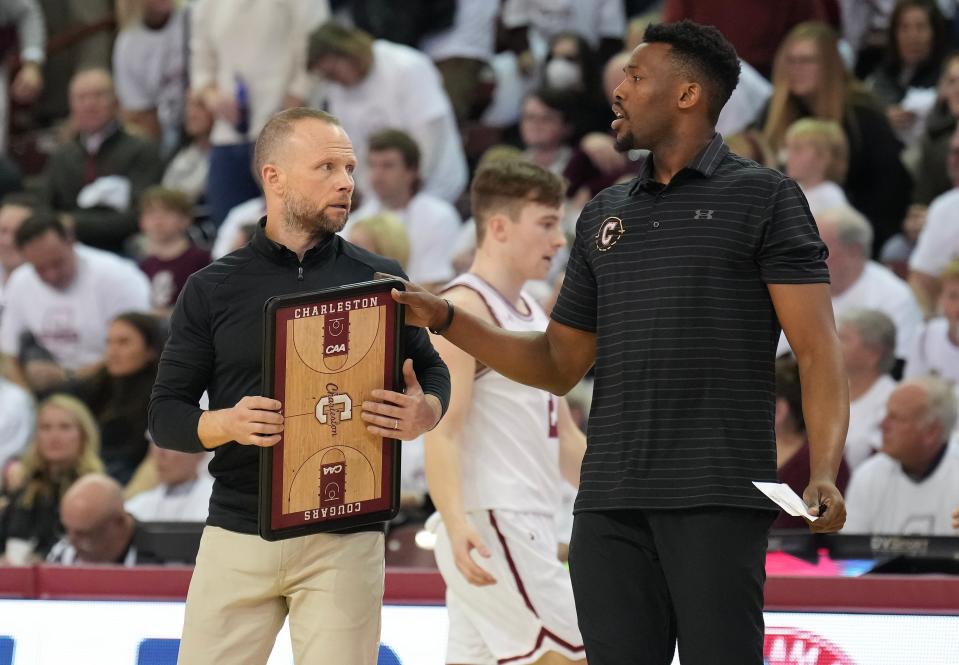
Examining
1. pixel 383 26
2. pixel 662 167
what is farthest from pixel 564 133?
pixel 662 167

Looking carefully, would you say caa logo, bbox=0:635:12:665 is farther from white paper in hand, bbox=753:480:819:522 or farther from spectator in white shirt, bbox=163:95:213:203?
spectator in white shirt, bbox=163:95:213:203

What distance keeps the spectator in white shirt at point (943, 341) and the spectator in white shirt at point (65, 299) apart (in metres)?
4.79

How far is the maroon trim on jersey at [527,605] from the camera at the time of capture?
4.98 meters

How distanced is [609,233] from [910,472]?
3.61 m

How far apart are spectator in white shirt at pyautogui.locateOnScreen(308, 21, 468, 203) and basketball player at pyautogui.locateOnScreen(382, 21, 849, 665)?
21.5 feet

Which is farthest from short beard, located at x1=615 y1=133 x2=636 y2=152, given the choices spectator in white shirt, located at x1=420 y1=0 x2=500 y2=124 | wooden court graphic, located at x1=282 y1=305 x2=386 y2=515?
spectator in white shirt, located at x1=420 y1=0 x2=500 y2=124

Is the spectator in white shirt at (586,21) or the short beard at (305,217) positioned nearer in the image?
the short beard at (305,217)

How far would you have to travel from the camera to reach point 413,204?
9836mm

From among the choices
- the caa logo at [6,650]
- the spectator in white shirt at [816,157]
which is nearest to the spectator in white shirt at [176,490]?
the caa logo at [6,650]

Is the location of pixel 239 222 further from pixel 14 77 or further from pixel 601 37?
pixel 14 77

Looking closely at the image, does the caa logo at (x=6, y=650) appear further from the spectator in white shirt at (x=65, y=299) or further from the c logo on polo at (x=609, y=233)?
the spectator in white shirt at (x=65, y=299)

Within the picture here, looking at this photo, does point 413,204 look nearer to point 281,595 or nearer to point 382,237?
point 382,237

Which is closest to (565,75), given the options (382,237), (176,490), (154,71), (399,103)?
(399,103)

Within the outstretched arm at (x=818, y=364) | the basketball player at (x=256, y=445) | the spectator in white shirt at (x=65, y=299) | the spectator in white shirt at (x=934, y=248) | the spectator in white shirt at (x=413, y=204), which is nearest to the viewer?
the outstretched arm at (x=818, y=364)
